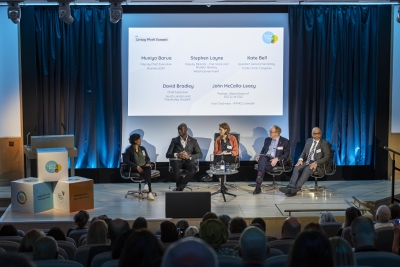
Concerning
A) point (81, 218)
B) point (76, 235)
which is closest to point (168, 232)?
point (76, 235)

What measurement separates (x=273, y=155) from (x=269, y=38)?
1959 mm

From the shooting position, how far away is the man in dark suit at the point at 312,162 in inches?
324

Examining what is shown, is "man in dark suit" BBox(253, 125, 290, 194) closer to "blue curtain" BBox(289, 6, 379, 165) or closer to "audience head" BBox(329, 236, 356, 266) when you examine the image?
"blue curtain" BBox(289, 6, 379, 165)

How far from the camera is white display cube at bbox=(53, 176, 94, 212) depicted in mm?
7277

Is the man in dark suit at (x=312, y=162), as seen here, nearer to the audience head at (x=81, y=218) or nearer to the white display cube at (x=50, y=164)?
the white display cube at (x=50, y=164)

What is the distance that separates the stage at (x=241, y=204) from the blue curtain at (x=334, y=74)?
2.91 feet

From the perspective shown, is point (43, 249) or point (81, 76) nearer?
point (43, 249)

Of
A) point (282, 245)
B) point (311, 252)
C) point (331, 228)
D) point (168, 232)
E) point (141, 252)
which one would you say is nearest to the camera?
point (311, 252)

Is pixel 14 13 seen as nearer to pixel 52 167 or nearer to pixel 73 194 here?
pixel 52 167

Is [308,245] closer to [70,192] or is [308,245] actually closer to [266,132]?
[70,192]

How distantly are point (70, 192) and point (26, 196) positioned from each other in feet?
1.81

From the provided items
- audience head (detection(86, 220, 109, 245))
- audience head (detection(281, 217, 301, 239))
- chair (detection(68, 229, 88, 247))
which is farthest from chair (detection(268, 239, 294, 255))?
chair (detection(68, 229, 88, 247))

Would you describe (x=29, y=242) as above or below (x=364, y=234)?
below

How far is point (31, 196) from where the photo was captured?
23.7ft
